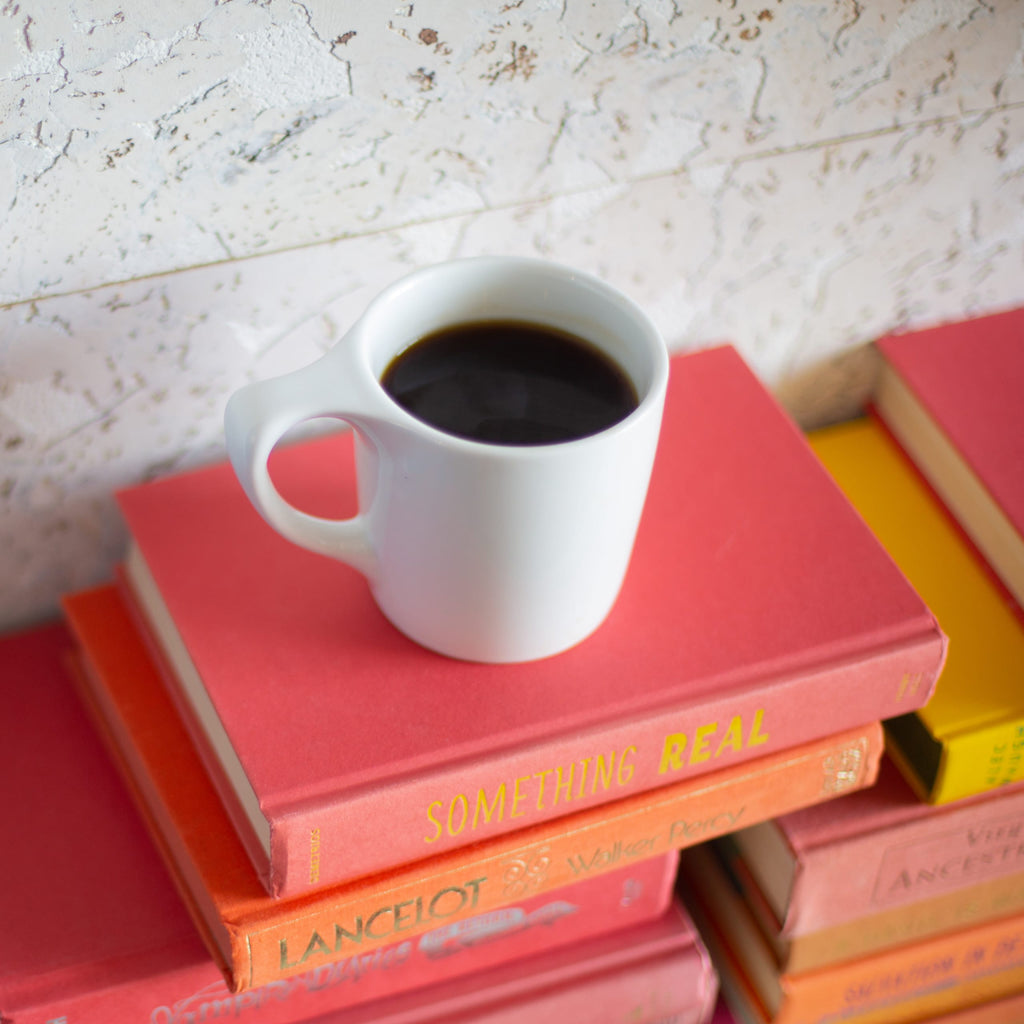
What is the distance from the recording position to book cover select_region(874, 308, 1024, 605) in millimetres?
625

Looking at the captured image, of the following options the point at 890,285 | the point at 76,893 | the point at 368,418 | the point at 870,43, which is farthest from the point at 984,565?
the point at 76,893

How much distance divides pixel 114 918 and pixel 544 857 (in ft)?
0.64

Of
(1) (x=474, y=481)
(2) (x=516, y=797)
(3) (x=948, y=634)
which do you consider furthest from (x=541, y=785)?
(3) (x=948, y=634)

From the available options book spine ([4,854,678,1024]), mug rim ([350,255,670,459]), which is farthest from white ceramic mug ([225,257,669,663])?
book spine ([4,854,678,1024])

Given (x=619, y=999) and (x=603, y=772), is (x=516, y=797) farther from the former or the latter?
(x=619, y=999)

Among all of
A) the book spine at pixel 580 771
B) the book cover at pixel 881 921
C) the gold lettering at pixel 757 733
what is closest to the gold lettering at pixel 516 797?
the book spine at pixel 580 771

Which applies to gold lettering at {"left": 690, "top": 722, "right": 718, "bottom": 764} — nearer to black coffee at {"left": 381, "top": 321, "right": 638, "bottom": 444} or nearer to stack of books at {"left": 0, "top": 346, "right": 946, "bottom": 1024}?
stack of books at {"left": 0, "top": 346, "right": 946, "bottom": 1024}

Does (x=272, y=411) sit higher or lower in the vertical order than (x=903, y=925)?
higher

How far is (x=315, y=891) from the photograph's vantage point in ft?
1.63

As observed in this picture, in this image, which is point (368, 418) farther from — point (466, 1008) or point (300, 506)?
point (466, 1008)

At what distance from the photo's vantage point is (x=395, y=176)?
0.54 metres

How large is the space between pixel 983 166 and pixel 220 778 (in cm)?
51

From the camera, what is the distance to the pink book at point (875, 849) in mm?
601

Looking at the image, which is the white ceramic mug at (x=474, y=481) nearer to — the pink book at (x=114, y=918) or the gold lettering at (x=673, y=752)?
the gold lettering at (x=673, y=752)
